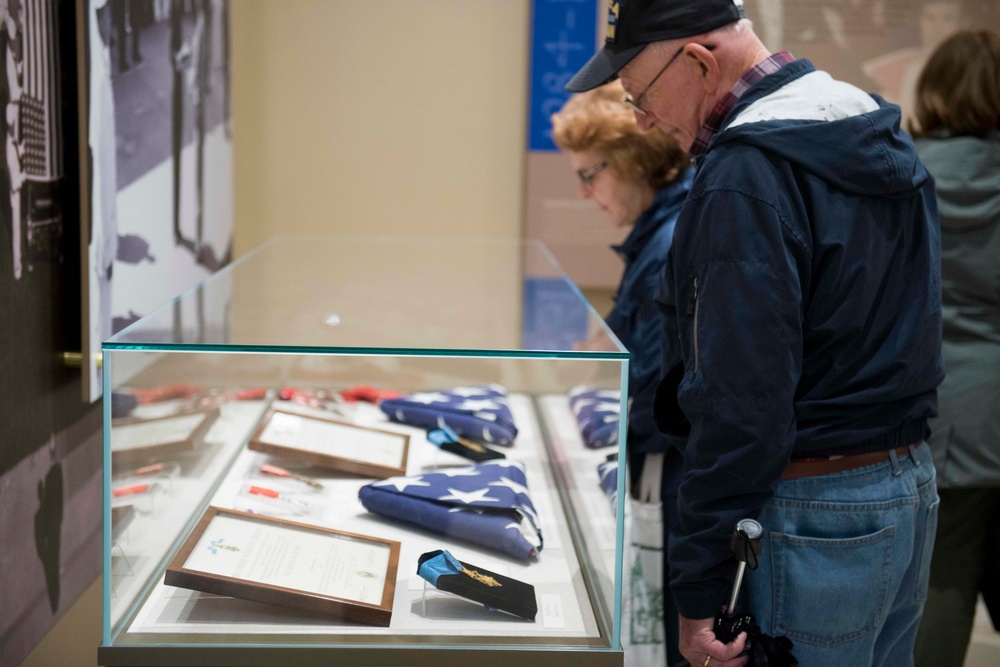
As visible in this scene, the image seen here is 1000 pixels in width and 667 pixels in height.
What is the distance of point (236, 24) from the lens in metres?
4.02

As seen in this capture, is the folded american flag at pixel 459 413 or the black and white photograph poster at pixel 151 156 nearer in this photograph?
the black and white photograph poster at pixel 151 156

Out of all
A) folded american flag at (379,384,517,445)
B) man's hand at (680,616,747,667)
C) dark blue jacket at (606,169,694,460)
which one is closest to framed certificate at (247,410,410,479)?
folded american flag at (379,384,517,445)

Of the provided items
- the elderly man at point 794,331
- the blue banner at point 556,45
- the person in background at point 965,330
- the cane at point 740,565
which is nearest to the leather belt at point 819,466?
the elderly man at point 794,331

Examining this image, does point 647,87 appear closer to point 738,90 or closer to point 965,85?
point 738,90

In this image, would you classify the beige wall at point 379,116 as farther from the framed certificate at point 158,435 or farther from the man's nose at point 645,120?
the man's nose at point 645,120

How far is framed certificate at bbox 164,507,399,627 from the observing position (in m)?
1.27

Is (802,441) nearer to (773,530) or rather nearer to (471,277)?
(773,530)

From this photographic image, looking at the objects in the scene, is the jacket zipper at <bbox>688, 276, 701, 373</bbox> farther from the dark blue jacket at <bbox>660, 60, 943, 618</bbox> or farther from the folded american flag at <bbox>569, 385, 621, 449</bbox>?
the folded american flag at <bbox>569, 385, 621, 449</bbox>

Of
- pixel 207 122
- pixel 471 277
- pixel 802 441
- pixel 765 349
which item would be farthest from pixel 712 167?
pixel 207 122

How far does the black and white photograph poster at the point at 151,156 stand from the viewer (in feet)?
6.42

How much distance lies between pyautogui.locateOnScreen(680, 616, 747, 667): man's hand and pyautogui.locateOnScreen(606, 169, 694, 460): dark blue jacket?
519 millimetres

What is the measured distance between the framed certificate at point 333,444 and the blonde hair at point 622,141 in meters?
0.76

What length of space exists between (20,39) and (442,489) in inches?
41.8

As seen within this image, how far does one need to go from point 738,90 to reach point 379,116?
3.03 meters
